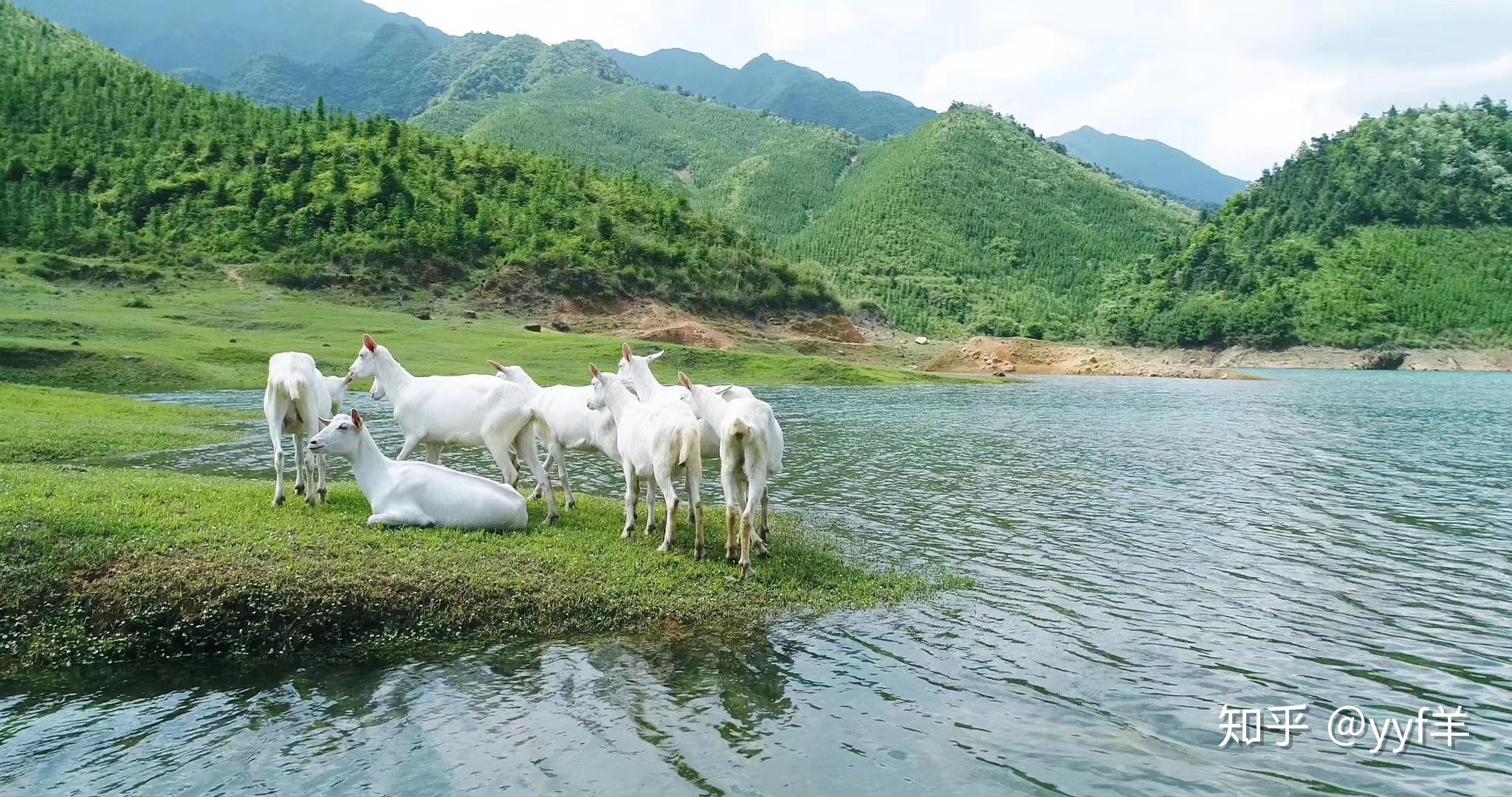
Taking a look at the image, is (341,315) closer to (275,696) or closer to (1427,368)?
(275,696)

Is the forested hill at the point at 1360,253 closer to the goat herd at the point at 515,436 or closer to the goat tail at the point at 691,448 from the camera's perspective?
Answer: the goat herd at the point at 515,436

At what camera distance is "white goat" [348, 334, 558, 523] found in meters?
14.2

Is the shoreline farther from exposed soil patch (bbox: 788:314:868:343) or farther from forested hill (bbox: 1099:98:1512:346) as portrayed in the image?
exposed soil patch (bbox: 788:314:868:343)

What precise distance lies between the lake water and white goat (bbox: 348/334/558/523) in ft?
15.7

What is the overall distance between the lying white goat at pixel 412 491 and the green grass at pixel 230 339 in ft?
99.3

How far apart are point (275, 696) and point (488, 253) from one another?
257ft

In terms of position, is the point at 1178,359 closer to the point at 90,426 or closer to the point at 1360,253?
the point at 1360,253

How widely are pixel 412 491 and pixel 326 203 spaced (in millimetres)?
78903

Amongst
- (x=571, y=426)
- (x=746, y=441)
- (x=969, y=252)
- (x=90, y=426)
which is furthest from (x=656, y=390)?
(x=969, y=252)

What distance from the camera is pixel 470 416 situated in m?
14.3

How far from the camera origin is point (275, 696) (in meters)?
8.71

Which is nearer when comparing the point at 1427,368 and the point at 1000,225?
the point at 1427,368

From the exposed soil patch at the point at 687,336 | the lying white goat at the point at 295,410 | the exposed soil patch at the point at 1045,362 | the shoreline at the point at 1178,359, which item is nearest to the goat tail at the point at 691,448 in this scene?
the lying white goat at the point at 295,410

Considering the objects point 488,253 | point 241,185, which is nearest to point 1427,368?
point 488,253
